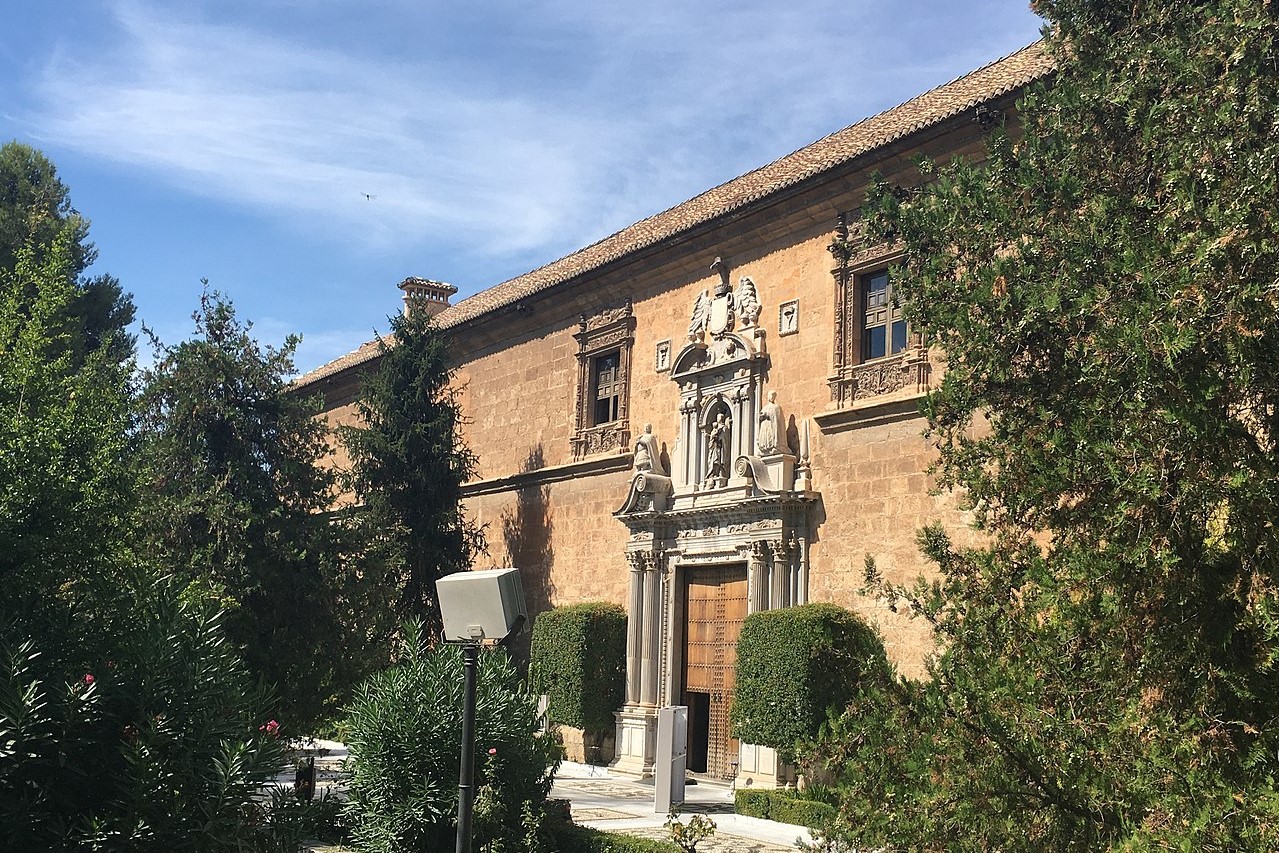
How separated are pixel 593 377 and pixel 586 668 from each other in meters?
5.16

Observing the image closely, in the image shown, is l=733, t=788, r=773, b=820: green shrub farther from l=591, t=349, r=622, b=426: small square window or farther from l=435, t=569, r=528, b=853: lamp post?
l=591, t=349, r=622, b=426: small square window

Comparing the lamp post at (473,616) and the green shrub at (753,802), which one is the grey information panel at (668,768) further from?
the lamp post at (473,616)

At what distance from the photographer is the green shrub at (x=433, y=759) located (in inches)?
337

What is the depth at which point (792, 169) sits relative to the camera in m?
17.2

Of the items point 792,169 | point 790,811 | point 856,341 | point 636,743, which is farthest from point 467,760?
point 792,169

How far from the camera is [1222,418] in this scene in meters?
5.23

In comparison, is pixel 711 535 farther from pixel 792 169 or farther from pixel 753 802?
pixel 792 169

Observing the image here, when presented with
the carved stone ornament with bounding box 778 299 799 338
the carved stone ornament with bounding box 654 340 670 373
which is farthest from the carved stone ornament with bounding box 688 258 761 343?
the carved stone ornament with bounding box 654 340 670 373

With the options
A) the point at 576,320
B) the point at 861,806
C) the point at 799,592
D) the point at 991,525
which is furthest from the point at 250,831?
the point at 576,320

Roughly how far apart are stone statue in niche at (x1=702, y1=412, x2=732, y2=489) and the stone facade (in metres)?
0.03

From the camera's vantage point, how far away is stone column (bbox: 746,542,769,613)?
15.8 m

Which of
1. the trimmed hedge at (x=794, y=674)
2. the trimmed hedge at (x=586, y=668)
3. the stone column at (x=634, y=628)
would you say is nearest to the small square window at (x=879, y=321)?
the trimmed hedge at (x=794, y=674)

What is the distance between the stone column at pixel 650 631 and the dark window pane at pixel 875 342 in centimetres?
489

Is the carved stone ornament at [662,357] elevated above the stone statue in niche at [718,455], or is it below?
above
